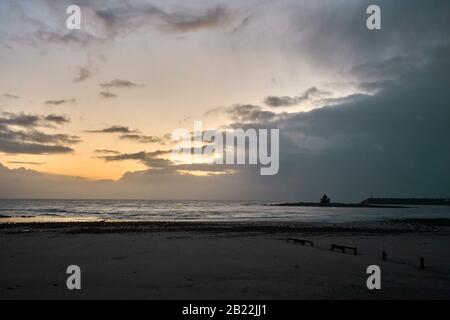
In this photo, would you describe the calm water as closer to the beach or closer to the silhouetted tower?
the beach

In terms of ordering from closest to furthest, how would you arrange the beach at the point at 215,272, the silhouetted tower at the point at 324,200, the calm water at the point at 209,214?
the beach at the point at 215,272 < the calm water at the point at 209,214 < the silhouetted tower at the point at 324,200

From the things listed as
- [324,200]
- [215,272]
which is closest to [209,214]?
[215,272]

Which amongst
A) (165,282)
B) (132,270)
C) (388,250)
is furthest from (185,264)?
(388,250)

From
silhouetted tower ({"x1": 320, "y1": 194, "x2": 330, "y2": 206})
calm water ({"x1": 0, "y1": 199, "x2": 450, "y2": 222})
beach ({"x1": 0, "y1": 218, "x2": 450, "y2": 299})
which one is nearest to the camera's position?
beach ({"x1": 0, "y1": 218, "x2": 450, "y2": 299})

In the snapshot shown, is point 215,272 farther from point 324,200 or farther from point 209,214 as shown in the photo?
point 324,200

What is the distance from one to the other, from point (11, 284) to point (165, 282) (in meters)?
5.20

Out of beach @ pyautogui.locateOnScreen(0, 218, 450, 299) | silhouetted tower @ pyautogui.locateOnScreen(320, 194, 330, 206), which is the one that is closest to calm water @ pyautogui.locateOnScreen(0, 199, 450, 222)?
beach @ pyautogui.locateOnScreen(0, 218, 450, 299)

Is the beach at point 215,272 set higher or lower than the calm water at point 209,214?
higher

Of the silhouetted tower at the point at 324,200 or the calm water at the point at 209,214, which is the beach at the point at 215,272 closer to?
the calm water at the point at 209,214

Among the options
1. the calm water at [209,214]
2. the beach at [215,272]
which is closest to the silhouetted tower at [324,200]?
the calm water at [209,214]

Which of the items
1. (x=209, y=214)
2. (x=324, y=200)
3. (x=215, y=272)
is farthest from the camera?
(x=324, y=200)

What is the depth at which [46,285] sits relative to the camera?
1196 cm

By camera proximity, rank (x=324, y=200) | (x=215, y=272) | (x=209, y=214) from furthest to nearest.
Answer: (x=324, y=200)
(x=209, y=214)
(x=215, y=272)
